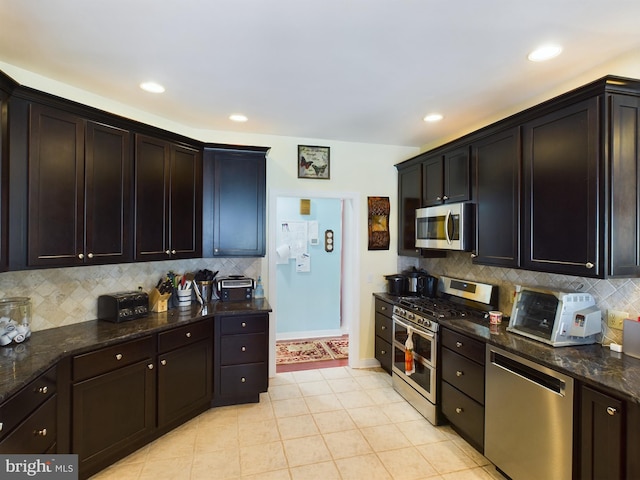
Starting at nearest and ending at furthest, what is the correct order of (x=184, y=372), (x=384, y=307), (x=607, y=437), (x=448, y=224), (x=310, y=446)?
(x=607, y=437)
(x=310, y=446)
(x=184, y=372)
(x=448, y=224)
(x=384, y=307)

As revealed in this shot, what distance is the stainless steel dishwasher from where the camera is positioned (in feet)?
5.84

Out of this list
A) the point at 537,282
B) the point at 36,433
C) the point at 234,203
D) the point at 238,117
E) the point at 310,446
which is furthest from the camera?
the point at 234,203

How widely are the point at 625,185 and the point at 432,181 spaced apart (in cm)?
173

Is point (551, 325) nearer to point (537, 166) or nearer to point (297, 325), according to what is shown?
point (537, 166)

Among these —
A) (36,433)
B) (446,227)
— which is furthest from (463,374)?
(36,433)

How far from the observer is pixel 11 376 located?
1.60 meters

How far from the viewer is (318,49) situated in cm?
196

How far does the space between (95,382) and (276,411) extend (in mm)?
1542

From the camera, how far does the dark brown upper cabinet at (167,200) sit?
106 inches

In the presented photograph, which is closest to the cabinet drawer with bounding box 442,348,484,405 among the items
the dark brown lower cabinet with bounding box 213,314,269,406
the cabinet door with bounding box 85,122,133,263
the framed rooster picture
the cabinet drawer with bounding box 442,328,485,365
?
the cabinet drawer with bounding box 442,328,485,365

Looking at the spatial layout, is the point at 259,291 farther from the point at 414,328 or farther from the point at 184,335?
the point at 414,328

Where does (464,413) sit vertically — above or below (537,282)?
below

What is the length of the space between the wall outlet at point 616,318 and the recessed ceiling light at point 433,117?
199 centimetres

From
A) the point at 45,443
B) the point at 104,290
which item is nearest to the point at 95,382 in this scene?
the point at 45,443
